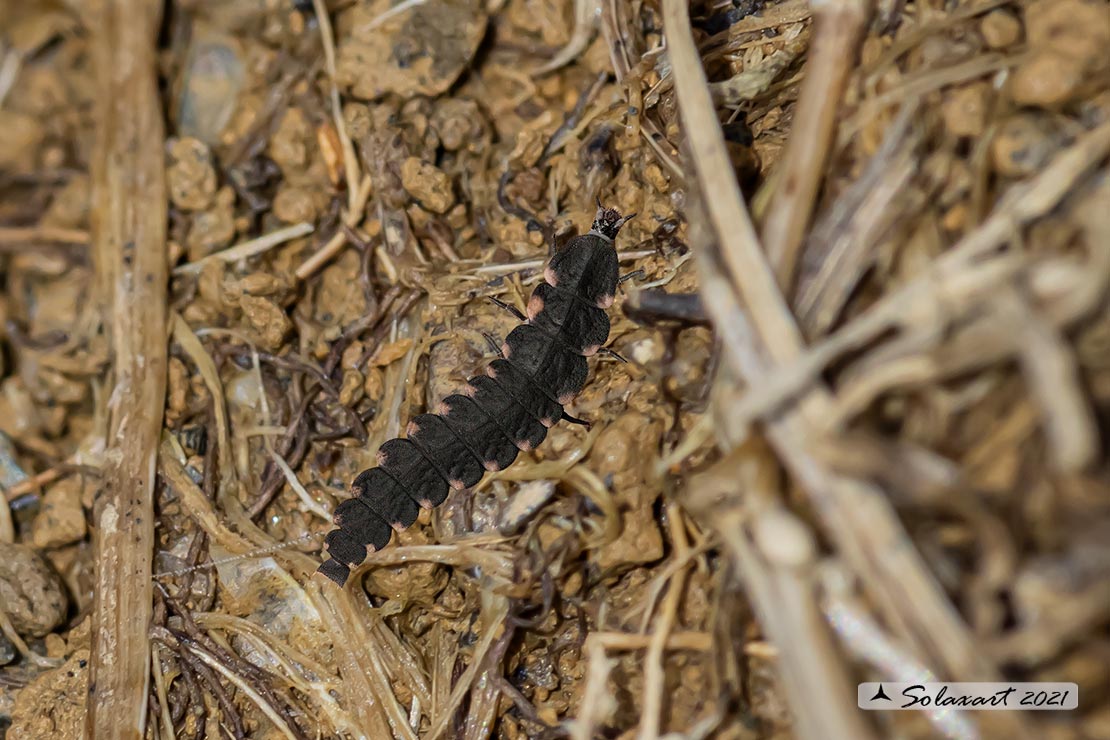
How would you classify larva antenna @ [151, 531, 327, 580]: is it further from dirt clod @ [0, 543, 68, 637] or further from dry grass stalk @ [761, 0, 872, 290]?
dry grass stalk @ [761, 0, 872, 290]

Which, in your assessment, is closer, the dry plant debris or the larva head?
the dry plant debris

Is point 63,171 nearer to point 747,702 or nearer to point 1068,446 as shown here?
point 747,702

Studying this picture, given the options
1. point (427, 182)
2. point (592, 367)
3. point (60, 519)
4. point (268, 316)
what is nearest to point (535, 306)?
point (592, 367)

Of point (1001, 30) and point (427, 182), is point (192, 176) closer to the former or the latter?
point (427, 182)

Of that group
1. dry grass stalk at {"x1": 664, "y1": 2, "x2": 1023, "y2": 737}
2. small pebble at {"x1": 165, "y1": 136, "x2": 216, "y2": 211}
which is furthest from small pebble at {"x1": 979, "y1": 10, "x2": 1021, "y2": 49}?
small pebble at {"x1": 165, "y1": 136, "x2": 216, "y2": 211}

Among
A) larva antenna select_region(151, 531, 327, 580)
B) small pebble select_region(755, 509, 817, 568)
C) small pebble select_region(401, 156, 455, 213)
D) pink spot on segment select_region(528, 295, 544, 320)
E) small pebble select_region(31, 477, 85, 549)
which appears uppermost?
small pebble select_region(401, 156, 455, 213)

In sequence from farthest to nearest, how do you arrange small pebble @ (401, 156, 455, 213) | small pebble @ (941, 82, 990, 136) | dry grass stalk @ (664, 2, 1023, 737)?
small pebble @ (401, 156, 455, 213), small pebble @ (941, 82, 990, 136), dry grass stalk @ (664, 2, 1023, 737)

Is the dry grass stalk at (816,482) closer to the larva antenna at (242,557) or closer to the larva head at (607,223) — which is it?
the larva head at (607,223)

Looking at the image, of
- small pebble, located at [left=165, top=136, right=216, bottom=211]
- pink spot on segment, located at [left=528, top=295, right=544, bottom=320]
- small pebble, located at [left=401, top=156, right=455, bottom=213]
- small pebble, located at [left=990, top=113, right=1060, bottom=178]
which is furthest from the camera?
small pebble, located at [left=165, top=136, right=216, bottom=211]
